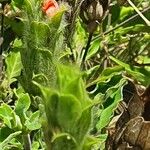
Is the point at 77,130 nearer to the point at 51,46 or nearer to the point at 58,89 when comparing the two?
the point at 58,89

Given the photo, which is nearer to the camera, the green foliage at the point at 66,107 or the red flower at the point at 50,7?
the green foliage at the point at 66,107

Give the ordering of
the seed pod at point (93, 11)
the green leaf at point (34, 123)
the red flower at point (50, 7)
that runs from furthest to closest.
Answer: the seed pod at point (93, 11)
the red flower at point (50, 7)
the green leaf at point (34, 123)

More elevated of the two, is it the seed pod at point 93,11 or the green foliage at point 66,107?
the seed pod at point 93,11

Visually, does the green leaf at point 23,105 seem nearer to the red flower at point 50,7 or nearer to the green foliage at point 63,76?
the green foliage at point 63,76

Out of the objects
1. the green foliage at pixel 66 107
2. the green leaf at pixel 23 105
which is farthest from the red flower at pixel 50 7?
the green foliage at pixel 66 107

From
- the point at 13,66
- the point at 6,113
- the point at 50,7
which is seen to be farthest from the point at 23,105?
the point at 13,66

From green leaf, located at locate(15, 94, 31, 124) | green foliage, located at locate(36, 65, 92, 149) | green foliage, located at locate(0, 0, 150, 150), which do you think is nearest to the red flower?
green foliage, located at locate(0, 0, 150, 150)

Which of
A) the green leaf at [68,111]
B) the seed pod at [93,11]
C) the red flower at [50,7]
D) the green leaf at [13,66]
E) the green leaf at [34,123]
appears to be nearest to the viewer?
the green leaf at [68,111]
